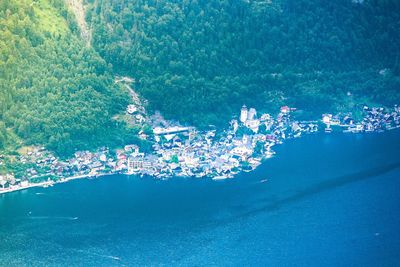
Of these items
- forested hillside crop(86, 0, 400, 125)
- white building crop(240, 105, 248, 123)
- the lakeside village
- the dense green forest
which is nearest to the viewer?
the lakeside village

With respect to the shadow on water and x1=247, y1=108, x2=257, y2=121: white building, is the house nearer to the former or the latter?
x1=247, y1=108, x2=257, y2=121: white building

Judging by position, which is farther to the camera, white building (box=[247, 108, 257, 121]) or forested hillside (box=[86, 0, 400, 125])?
forested hillside (box=[86, 0, 400, 125])

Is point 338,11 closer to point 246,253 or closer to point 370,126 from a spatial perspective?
point 370,126

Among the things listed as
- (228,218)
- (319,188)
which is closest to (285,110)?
(319,188)

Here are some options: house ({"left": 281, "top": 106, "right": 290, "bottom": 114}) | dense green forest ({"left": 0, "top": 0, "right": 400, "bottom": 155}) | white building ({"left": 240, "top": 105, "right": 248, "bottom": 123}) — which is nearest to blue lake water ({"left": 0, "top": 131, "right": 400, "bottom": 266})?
white building ({"left": 240, "top": 105, "right": 248, "bottom": 123})

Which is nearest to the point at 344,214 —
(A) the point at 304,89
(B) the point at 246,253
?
(B) the point at 246,253

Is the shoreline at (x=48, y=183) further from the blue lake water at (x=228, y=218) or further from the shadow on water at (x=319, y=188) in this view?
the shadow on water at (x=319, y=188)
